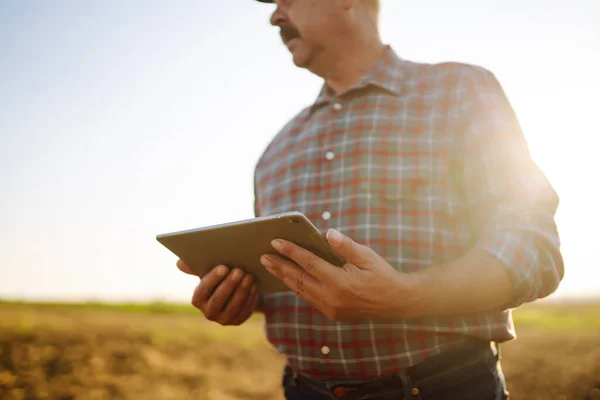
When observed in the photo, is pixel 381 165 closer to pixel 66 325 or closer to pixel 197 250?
pixel 197 250

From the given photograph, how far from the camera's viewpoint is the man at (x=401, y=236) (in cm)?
143

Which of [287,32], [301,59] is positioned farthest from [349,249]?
[287,32]

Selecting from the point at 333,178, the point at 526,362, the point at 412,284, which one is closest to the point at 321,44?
the point at 333,178

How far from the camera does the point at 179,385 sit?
19.1 feet

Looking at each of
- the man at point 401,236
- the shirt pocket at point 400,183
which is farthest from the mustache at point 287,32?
the shirt pocket at point 400,183

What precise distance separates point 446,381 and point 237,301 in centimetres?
85

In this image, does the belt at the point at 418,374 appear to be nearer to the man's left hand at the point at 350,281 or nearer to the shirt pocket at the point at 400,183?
the man's left hand at the point at 350,281

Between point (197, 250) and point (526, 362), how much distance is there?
647cm

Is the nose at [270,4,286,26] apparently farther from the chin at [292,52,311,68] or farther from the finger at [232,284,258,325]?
the finger at [232,284,258,325]

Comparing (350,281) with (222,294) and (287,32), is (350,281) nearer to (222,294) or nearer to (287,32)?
(222,294)

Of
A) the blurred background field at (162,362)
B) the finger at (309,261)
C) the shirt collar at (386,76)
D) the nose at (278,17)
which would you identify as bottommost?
the blurred background field at (162,362)

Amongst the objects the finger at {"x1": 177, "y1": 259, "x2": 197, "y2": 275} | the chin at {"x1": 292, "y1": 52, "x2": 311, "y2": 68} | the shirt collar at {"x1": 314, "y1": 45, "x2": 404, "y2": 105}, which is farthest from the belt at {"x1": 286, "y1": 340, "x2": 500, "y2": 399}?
the chin at {"x1": 292, "y1": 52, "x2": 311, "y2": 68}

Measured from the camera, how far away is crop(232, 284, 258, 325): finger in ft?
6.33

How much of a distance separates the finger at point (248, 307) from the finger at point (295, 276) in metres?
0.40
